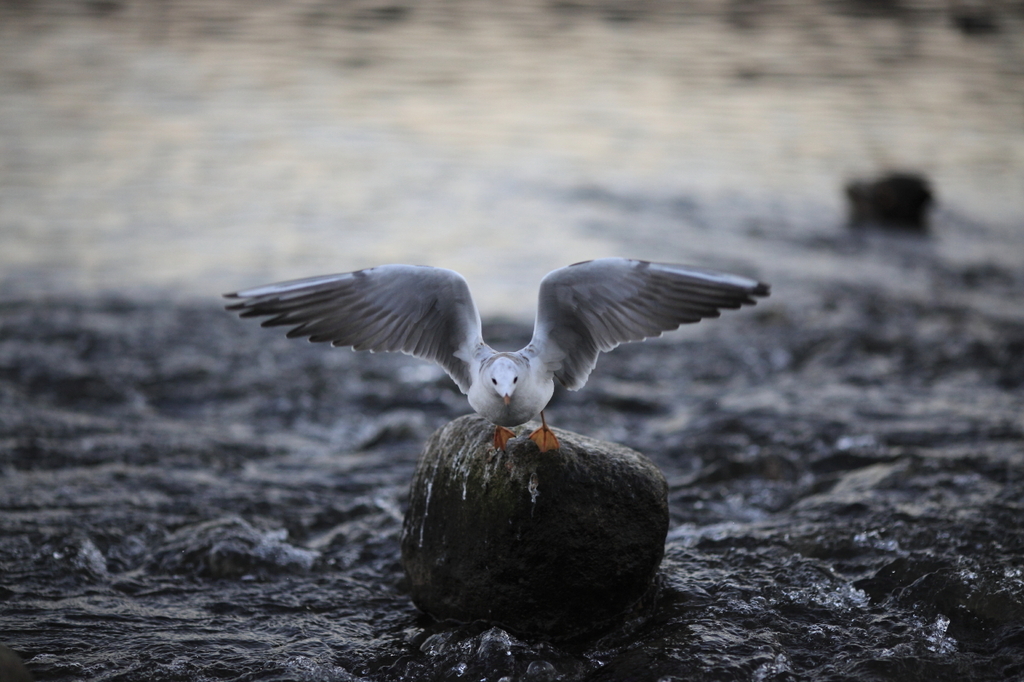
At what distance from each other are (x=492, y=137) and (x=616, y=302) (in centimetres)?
1482

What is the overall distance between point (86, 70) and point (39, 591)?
17.9 m

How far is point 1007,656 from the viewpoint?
5059 mm

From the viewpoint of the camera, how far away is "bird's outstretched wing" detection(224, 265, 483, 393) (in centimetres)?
510

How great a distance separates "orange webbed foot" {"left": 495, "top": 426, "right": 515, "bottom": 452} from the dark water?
3.46 ft

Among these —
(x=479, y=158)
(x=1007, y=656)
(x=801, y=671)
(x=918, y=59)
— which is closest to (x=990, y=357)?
(x=1007, y=656)

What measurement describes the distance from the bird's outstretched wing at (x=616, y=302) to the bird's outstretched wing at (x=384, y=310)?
1.48 feet

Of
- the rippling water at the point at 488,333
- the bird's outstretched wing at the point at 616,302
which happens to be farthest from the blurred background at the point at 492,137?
the bird's outstretched wing at the point at 616,302

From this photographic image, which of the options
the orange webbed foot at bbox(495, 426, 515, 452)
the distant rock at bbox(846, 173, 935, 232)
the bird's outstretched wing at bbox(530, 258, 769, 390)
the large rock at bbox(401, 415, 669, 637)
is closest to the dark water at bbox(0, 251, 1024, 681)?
the large rock at bbox(401, 415, 669, 637)

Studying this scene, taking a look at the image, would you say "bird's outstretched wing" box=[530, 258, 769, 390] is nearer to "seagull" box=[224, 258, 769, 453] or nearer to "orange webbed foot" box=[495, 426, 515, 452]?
"seagull" box=[224, 258, 769, 453]

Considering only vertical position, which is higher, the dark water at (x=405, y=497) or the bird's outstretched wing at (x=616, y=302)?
the bird's outstretched wing at (x=616, y=302)

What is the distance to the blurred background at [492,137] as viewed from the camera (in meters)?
13.8

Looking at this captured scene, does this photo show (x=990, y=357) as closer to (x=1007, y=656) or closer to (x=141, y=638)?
(x=1007, y=656)

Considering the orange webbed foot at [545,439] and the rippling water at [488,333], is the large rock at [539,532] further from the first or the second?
the rippling water at [488,333]

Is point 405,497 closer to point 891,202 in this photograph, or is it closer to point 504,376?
point 504,376
